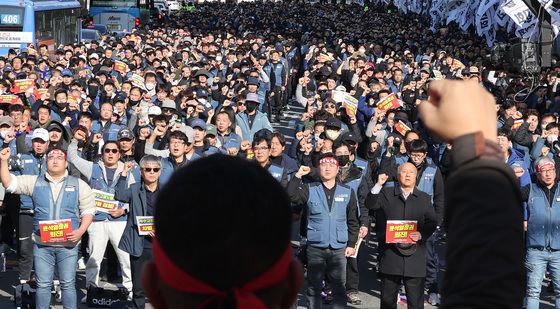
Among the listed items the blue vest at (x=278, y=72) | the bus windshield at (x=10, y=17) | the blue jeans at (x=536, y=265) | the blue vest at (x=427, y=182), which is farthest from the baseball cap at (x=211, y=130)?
the bus windshield at (x=10, y=17)

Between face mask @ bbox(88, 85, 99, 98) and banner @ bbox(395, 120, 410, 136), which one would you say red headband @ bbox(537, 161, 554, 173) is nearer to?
banner @ bbox(395, 120, 410, 136)

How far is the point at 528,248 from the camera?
8.58 m

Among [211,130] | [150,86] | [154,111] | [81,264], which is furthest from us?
[150,86]

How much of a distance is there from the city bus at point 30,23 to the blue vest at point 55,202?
1824 centimetres

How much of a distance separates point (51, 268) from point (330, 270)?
239 centimetres

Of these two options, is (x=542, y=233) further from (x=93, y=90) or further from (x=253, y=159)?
(x=93, y=90)

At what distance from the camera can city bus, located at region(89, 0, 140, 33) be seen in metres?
42.0

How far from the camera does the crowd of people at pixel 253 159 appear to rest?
8203mm

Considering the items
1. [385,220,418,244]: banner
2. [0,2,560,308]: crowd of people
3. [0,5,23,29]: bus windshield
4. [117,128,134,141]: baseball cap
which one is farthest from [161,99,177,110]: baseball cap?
[0,5,23,29]: bus windshield

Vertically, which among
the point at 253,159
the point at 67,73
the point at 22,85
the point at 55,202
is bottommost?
Answer: the point at 55,202

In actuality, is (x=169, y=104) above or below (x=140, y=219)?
above

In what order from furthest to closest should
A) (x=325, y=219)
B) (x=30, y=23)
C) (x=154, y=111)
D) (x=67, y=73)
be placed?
(x=30, y=23)
(x=67, y=73)
(x=154, y=111)
(x=325, y=219)

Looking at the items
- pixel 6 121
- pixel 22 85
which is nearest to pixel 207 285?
pixel 6 121

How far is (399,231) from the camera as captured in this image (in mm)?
8148
